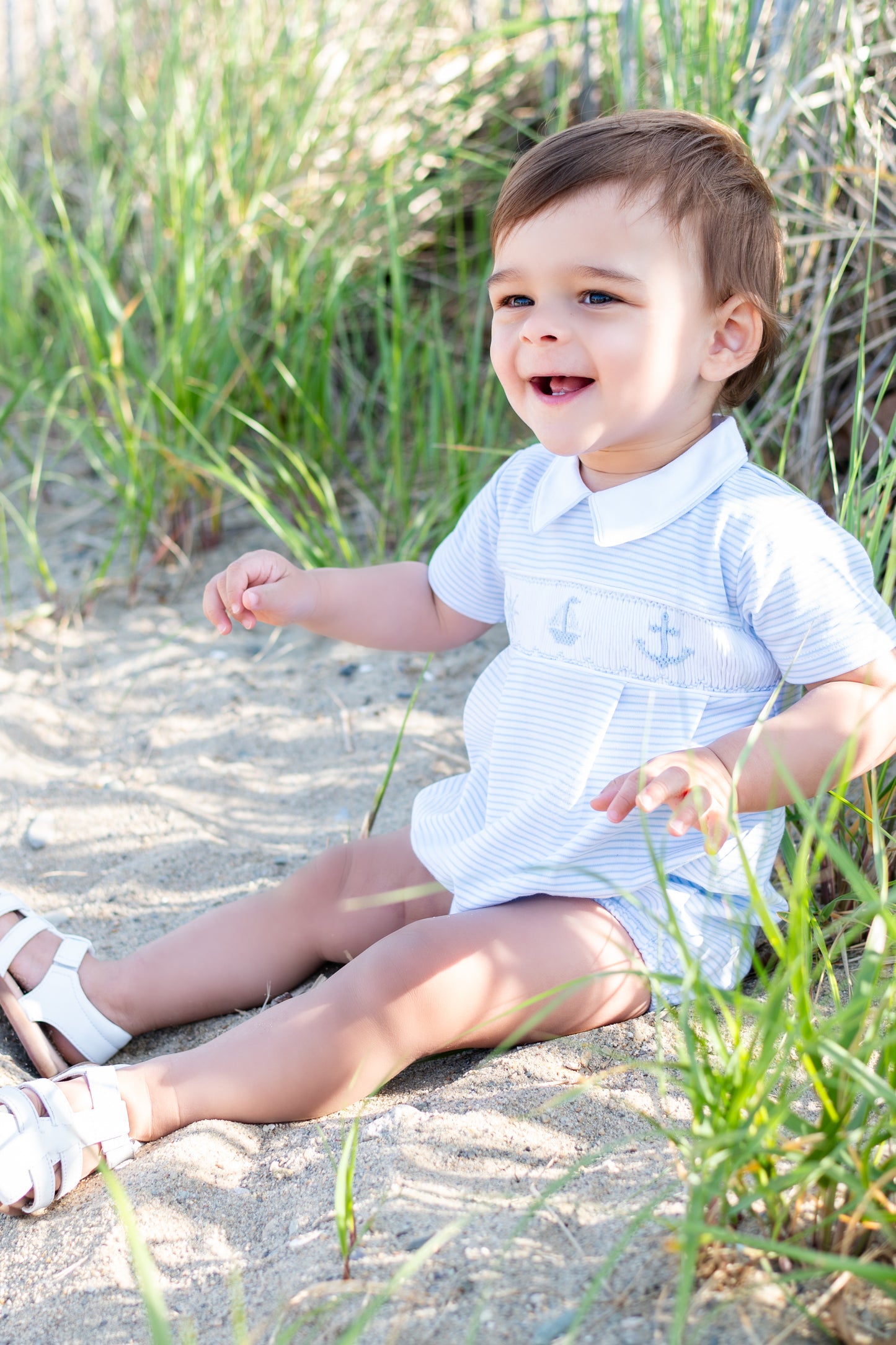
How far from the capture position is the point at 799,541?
1.31 m

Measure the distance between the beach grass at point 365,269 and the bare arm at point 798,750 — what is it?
102mm

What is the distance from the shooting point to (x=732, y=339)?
53.6 inches

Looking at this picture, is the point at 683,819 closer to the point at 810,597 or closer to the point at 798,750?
the point at 798,750

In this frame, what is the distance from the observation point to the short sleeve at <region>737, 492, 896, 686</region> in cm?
127

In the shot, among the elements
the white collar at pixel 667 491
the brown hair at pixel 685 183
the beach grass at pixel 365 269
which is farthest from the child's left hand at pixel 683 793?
the brown hair at pixel 685 183

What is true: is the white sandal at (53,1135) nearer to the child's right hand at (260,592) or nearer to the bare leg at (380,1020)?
the bare leg at (380,1020)

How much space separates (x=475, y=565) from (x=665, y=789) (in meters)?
0.61

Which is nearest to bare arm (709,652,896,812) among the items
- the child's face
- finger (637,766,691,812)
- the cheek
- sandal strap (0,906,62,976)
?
finger (637,766,691,812)

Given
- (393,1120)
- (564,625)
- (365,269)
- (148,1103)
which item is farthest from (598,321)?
(365,269)

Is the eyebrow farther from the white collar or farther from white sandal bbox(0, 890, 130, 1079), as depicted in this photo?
white sandal bbox(0, 890, 130, 1079)

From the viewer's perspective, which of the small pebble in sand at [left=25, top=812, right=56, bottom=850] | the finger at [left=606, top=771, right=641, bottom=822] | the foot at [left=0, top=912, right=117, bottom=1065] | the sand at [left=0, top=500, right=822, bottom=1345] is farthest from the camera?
the small pebble in sand at [left=25, top=812, right=56, bottom=850]

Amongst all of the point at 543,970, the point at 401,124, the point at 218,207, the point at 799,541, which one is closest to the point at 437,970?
the point at 543,970

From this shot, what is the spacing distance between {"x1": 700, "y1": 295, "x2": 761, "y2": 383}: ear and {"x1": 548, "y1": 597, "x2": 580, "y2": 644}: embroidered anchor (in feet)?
1.02

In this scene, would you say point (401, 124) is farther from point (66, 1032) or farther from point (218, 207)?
point (66, 1032)
